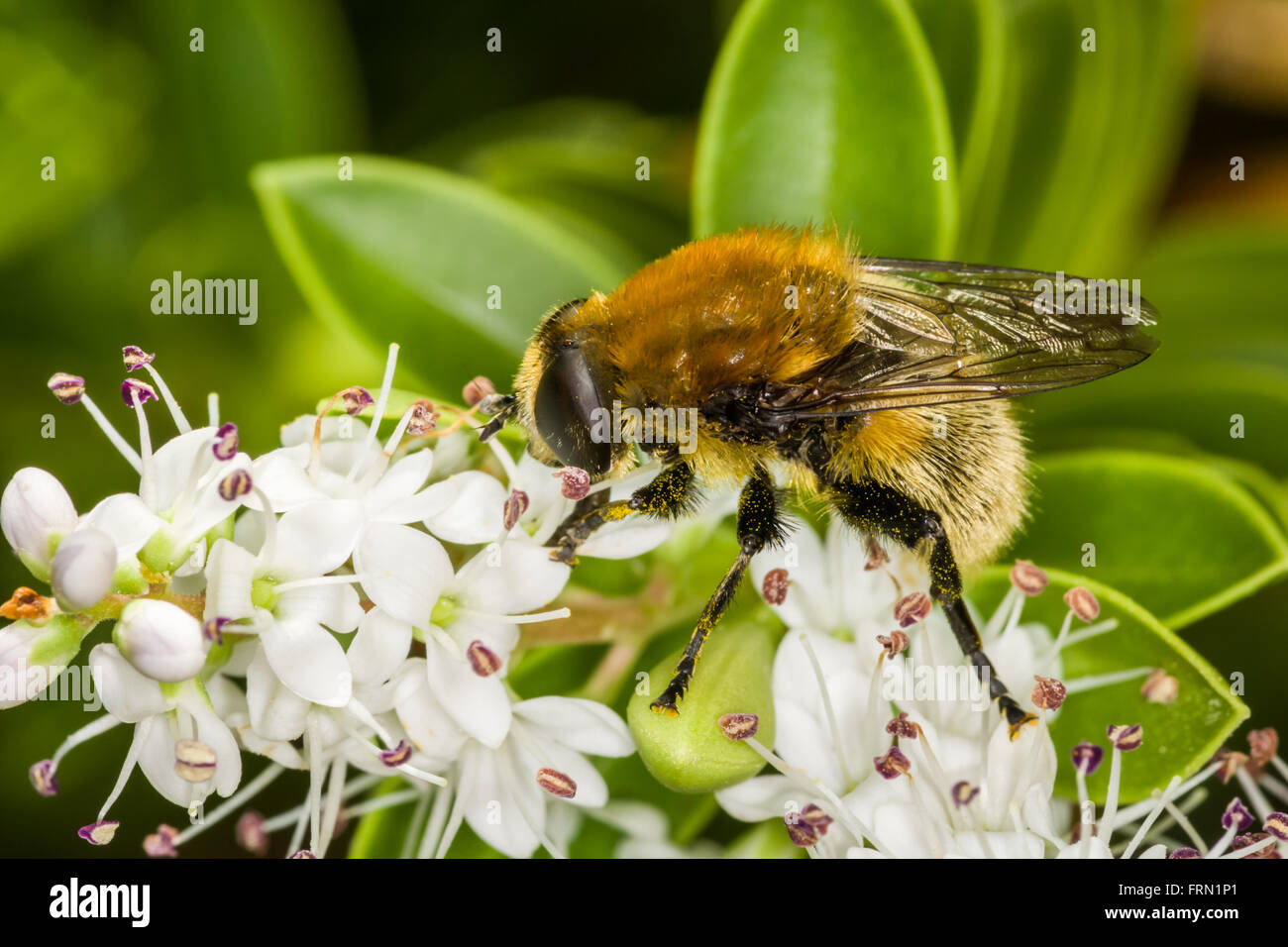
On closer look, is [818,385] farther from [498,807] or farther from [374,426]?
[498,807]

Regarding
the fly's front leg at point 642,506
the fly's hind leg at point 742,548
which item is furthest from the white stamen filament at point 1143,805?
the fly's front leg at point 642,506

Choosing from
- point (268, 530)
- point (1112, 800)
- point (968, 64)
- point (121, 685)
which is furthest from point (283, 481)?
point (968, 64)

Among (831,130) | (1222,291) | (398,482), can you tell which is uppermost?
(831,130)

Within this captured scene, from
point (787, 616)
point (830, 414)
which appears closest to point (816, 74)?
point (830, 414)

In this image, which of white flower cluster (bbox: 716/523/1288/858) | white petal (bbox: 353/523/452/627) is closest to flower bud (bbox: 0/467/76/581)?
white petal (bbox: 353/523/452/627)

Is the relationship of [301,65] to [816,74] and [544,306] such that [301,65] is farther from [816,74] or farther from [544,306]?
[816,74]

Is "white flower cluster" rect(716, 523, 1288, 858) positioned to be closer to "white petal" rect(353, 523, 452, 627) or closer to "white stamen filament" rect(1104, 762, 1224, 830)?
"white stamen filament" rect(1104, 762, 1224, 830)
